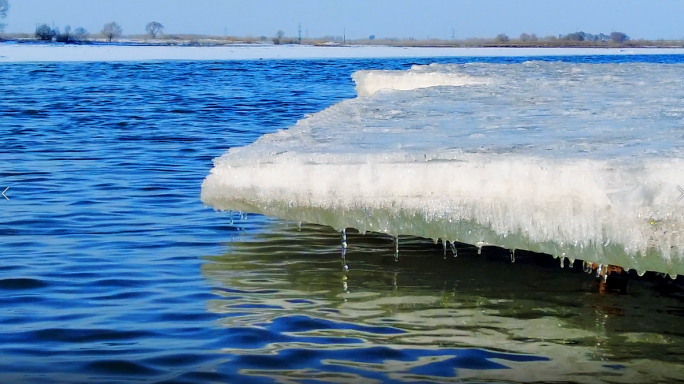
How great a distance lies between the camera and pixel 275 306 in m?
4.39

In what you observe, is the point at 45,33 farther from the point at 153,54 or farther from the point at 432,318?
the point at 432,318

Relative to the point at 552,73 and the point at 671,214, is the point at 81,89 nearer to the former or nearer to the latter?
the point at 552,73

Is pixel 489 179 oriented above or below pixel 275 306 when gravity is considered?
above

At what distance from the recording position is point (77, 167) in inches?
376

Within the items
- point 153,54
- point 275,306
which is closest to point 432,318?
point 275,306

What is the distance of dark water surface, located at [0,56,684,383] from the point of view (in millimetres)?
3580

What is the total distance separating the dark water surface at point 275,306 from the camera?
3580 mm

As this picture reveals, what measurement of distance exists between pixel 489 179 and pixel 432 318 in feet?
2.46

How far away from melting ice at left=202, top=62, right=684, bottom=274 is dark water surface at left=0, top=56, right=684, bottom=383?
0.42m

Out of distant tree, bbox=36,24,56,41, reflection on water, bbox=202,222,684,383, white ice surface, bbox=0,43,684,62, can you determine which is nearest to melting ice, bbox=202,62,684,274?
reflection on water, bbox=202,222,684,383

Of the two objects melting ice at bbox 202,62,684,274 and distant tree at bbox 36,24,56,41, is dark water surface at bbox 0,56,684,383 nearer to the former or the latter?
melting ice at bbox 202,62,684,274

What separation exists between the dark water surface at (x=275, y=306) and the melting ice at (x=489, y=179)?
1.39 ft

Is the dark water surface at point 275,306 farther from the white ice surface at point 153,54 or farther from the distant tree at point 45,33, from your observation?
the distant tree at point 45,33

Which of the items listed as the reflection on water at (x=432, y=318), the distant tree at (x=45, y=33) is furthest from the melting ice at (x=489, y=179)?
the distant tree at (x=45, y=33)
